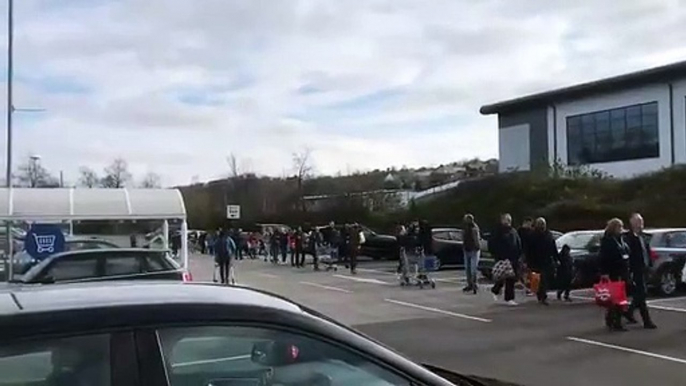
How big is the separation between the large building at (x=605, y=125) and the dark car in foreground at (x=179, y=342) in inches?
1604

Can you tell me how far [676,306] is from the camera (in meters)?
16.9

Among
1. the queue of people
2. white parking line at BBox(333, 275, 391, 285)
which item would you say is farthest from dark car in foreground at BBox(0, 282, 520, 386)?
white parking line at BBox(333, 275, 391, 285)

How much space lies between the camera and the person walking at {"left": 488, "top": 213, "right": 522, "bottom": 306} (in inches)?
698

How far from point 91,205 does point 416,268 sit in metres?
8.39

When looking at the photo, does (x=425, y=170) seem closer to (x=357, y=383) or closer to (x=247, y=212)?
(x=247, y=212)

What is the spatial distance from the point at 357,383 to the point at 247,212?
2479 inches

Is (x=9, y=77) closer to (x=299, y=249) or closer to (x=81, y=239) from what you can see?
(x=81, y=239)

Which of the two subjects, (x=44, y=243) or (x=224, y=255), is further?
(x=224, y=255)

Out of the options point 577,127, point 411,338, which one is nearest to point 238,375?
point 411,338

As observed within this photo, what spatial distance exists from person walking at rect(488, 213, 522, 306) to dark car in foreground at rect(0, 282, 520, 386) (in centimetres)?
1488

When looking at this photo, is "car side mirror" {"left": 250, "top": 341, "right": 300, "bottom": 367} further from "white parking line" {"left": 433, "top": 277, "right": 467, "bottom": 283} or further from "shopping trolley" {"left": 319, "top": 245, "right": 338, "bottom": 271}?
"shopping trolley" {"left": 319, "top": 245, "right": 338, "bottom": 271}

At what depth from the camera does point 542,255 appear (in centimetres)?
1781

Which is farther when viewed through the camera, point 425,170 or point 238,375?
point 425,170

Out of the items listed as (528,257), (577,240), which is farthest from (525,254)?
(577,240)
